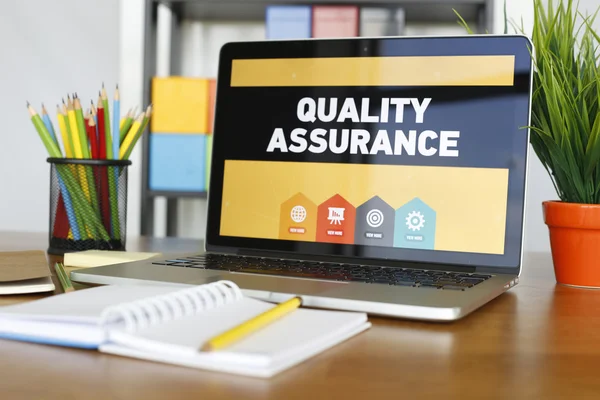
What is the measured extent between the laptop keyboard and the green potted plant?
0.13 metres

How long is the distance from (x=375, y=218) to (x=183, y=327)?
0.46m

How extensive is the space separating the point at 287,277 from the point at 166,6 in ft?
6.33

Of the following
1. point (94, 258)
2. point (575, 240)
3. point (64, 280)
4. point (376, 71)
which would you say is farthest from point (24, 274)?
point (575, 240)

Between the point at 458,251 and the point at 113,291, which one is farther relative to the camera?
the point at 458,251

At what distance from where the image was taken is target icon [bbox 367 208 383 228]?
91cm

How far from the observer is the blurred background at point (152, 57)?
7.26 ft

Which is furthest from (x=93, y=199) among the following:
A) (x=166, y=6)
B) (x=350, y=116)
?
(x=166, y=6)

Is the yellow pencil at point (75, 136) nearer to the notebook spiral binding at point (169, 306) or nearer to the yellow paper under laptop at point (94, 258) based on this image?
the yellow paper under laptop at point (94, 258)

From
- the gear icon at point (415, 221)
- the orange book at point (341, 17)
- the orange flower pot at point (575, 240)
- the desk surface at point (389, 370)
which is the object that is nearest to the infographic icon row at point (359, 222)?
the gear icon at point (415, 221)

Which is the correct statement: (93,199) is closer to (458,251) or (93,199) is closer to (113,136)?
(113,136)

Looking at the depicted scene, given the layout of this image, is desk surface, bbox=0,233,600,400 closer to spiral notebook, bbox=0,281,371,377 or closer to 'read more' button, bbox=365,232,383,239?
spiral notebook, bbox=0,281,371,377

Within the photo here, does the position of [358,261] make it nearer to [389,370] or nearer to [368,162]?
[368,162]

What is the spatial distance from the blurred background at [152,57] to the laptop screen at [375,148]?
1.27 metres

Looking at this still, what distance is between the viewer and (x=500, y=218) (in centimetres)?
85
